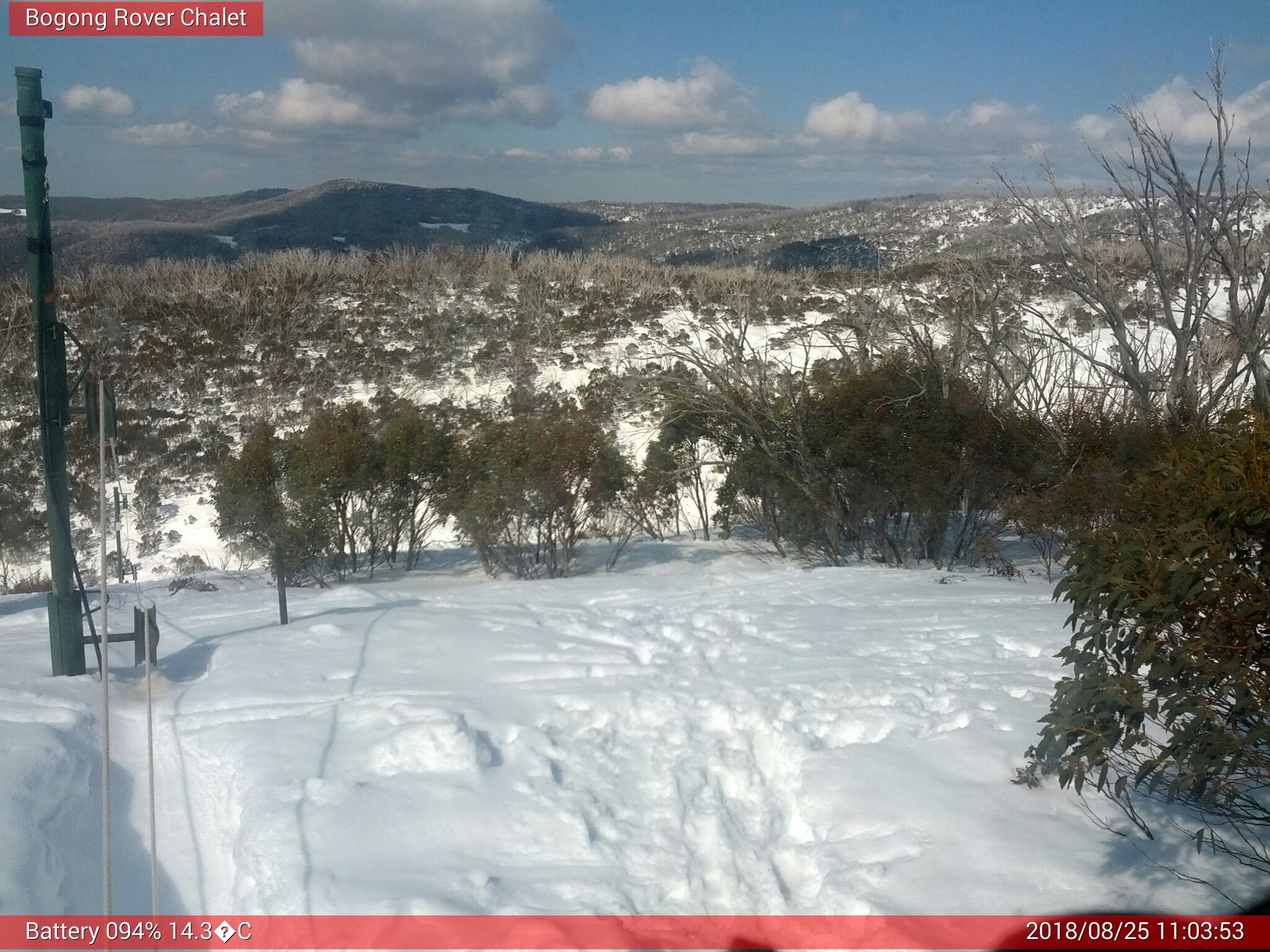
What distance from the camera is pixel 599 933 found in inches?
135

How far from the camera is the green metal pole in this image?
213 inches

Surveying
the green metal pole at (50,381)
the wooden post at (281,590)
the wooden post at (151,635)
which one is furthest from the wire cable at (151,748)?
the wooden post at (281,590)

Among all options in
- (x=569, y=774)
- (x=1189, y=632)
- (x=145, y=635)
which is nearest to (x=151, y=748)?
(x=569, y=774)

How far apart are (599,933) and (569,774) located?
130 cm

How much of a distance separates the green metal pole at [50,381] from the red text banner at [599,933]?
2.66 meters

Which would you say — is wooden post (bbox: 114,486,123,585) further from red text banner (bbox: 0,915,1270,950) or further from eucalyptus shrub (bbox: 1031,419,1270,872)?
eucalyptus shrub (bbox: 1031,419,1270,872)

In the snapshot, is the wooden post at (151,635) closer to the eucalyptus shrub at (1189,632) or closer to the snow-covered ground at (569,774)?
the snow-covered ground at (569,774)

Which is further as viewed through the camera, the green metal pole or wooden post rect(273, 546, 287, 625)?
wooden post rect(273, 546, 287, 625)

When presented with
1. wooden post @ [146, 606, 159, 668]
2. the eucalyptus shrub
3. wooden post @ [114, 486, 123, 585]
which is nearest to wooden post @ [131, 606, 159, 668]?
wooden post @ [146, 606, 159, 668]

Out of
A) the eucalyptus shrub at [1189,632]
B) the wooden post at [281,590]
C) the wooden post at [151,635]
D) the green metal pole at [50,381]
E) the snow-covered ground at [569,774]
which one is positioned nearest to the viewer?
the eucalyptus shrub at [1189,632]

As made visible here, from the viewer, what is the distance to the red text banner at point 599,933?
318 cm

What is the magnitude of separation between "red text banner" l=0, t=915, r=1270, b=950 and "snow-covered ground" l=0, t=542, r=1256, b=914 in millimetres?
82

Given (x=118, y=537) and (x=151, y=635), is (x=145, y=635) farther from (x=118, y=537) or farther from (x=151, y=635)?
(x=118, y=537)

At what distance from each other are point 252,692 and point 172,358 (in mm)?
19735
